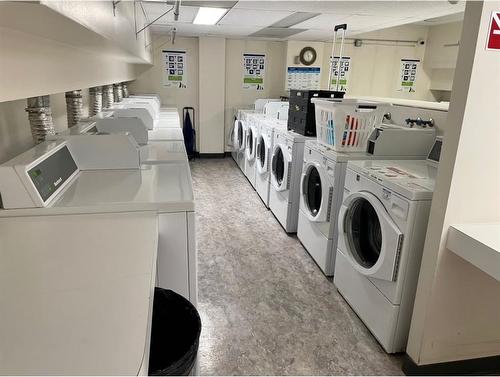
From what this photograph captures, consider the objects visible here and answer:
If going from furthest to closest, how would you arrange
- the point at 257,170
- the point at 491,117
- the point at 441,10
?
the point at 257,170 < the point at 441,10 < the point at 491,117

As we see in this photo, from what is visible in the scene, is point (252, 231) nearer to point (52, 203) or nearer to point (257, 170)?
point (257, 170)

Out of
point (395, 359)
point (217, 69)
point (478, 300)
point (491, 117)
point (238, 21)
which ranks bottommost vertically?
point (395, 359)

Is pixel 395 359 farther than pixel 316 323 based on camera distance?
No

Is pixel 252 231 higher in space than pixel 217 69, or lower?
lower

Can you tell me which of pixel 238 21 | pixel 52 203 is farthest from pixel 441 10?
pixel 52 203

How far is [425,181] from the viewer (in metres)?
1.96

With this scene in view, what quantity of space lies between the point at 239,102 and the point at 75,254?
227 inches

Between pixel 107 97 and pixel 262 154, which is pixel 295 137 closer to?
Answer: pixel 262 154

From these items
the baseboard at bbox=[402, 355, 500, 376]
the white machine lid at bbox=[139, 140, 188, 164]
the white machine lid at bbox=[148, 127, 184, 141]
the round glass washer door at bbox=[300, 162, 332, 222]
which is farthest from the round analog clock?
the baseboard at bbox=[402, 355, 500, 376]

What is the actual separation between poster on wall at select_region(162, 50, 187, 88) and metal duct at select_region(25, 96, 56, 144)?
4589 mm

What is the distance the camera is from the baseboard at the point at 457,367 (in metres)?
1.83

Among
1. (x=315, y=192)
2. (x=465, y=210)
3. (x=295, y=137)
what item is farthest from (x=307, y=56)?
(x=465, y=210)

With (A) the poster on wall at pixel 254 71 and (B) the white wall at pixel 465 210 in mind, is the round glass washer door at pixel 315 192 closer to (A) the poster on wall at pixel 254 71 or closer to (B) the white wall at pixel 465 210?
(B) the white wall at pixel 465 210

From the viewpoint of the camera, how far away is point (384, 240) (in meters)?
1.90
